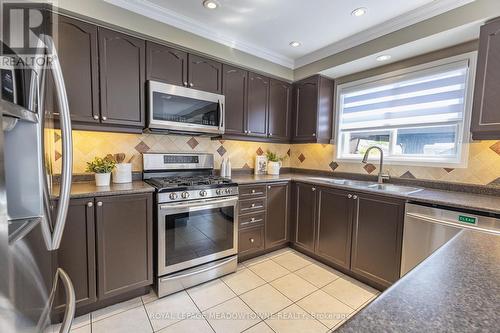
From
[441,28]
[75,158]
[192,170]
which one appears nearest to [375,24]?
[441,28]

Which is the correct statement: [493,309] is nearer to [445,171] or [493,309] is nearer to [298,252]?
[445,171]

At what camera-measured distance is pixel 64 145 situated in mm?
940

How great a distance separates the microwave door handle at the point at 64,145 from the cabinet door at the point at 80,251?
83cm

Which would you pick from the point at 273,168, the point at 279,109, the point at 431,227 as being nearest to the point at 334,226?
the point at 431,227

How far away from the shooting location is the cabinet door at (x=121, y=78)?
1.95 m

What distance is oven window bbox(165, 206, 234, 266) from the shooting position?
78.7 inches

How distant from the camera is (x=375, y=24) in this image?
230 cm

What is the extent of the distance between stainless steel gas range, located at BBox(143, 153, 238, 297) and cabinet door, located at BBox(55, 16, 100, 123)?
2.19 ft

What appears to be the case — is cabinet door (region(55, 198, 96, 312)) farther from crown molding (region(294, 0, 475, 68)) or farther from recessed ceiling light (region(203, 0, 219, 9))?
crown molding (region(294, 0, 475, 68))

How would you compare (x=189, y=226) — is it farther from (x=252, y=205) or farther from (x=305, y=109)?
(x=305, y=109)

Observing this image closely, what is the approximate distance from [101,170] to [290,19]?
2292 mm

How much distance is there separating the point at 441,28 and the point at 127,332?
3.45m

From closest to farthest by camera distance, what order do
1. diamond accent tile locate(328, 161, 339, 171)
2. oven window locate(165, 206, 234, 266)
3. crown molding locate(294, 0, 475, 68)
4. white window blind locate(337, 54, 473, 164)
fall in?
crown molding locate(294, 0, 475, 68) → oven window locate(165, 206, 234, 266) → white window blind locate(337, 54, 473, 164) → diamond accent tile locate(328, 161, 339, 171)

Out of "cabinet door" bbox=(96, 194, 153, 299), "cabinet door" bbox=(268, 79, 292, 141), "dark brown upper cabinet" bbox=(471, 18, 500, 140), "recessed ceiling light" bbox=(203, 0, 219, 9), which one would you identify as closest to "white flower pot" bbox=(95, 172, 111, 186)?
"cabinet door" bbox=(96, 194, 153, 299)
